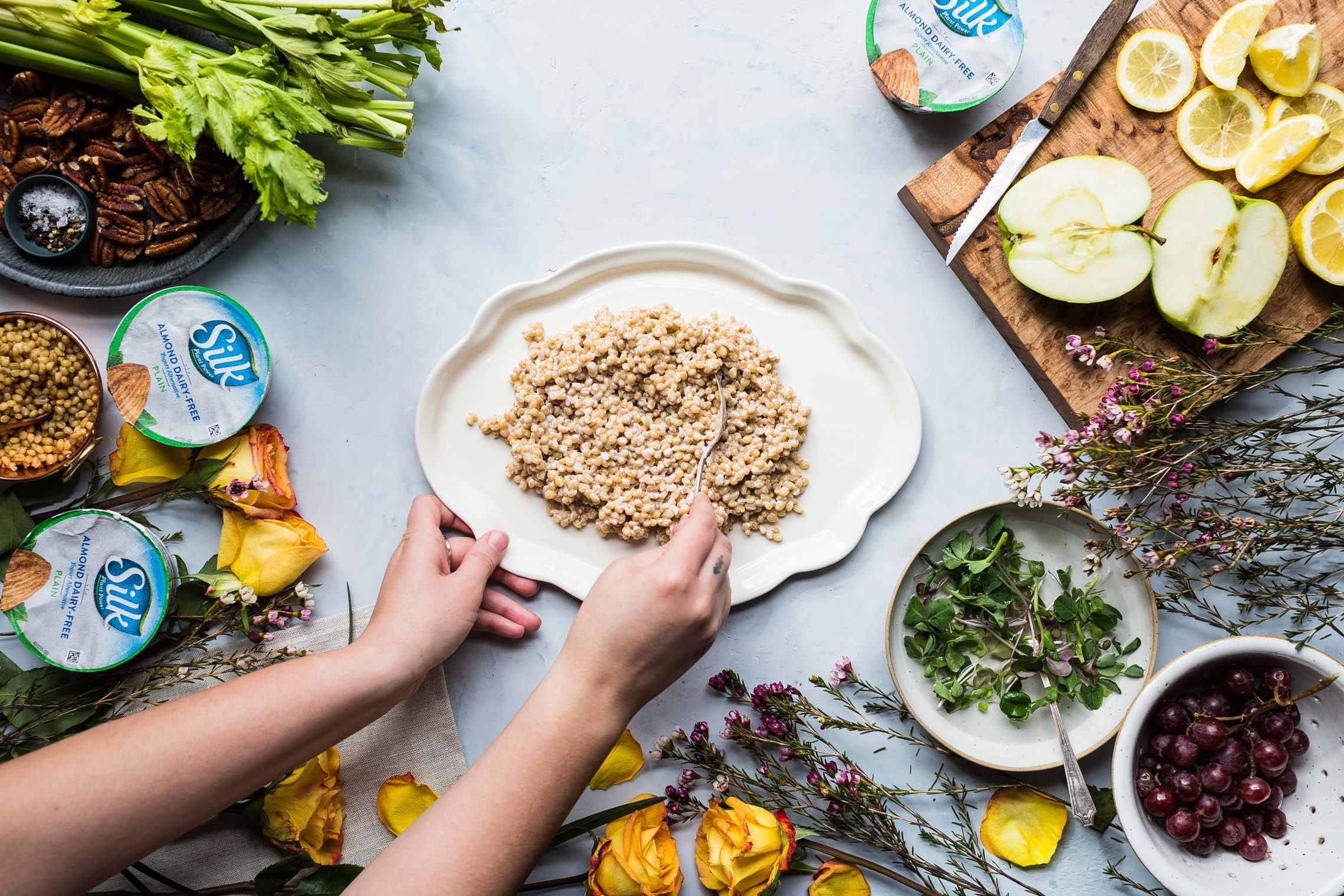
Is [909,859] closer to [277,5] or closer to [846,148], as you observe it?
[846,148]

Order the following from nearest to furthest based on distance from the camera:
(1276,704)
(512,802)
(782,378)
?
(512,802) < (1276,704) < (782,378)

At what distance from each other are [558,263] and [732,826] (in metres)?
0.91

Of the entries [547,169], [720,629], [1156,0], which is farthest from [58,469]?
[1156,0]

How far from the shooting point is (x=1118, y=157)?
52.3 inches

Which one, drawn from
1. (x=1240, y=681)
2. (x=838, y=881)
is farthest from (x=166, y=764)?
(x=1240, y=681)

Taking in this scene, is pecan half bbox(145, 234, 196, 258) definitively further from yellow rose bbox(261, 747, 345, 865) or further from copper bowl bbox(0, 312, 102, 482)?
yellow rose bbox(261, 747, 345, 865)

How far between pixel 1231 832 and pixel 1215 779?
4.1 inches

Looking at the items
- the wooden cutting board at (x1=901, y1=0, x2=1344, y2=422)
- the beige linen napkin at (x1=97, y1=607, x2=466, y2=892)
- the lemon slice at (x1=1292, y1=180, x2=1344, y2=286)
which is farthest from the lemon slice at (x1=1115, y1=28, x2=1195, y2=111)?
the beige linen napkin at (x1=97, y1=607, x2=466, y2=892)

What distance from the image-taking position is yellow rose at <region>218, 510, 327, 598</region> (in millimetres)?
1308

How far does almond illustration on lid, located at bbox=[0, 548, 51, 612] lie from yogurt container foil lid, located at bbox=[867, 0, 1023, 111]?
146 cm

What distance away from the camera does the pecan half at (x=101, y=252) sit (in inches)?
50.6

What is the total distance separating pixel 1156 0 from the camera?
1319 mm

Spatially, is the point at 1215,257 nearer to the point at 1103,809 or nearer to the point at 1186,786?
the point at 1186,786

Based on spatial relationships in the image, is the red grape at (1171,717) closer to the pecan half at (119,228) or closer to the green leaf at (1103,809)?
the green leaf at (1103,809)
